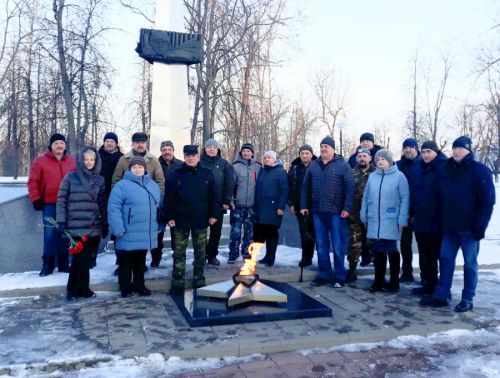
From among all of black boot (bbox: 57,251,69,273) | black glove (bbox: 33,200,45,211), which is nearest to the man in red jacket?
black glove (bbox: 33,200,45,211)

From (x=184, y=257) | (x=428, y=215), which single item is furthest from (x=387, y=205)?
(x=184, y=257)

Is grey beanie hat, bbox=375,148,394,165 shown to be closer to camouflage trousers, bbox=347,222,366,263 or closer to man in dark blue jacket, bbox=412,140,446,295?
man in dark blue jacket, bbox=412,140,446,295

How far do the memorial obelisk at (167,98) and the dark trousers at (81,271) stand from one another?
13.1 feet

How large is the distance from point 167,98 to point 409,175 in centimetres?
529

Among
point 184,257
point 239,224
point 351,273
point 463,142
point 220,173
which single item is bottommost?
point 351,273

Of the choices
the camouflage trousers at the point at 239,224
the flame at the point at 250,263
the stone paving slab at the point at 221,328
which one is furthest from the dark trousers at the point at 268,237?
the flame at the point at 250,263

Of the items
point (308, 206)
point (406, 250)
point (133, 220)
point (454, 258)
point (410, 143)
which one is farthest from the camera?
point (406, 250)

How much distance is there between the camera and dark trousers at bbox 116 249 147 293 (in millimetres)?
5539

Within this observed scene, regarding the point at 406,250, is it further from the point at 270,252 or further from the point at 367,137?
the point at 270,252

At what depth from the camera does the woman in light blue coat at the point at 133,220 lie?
5.34 m

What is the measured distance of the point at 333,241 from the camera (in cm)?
612

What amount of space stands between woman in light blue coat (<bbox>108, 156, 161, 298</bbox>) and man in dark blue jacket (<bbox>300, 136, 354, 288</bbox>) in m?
2.19

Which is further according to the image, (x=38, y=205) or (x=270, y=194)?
(x=270, y=194)

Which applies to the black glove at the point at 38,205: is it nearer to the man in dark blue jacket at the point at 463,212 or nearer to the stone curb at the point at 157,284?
the stone curb at the point at 157,284
